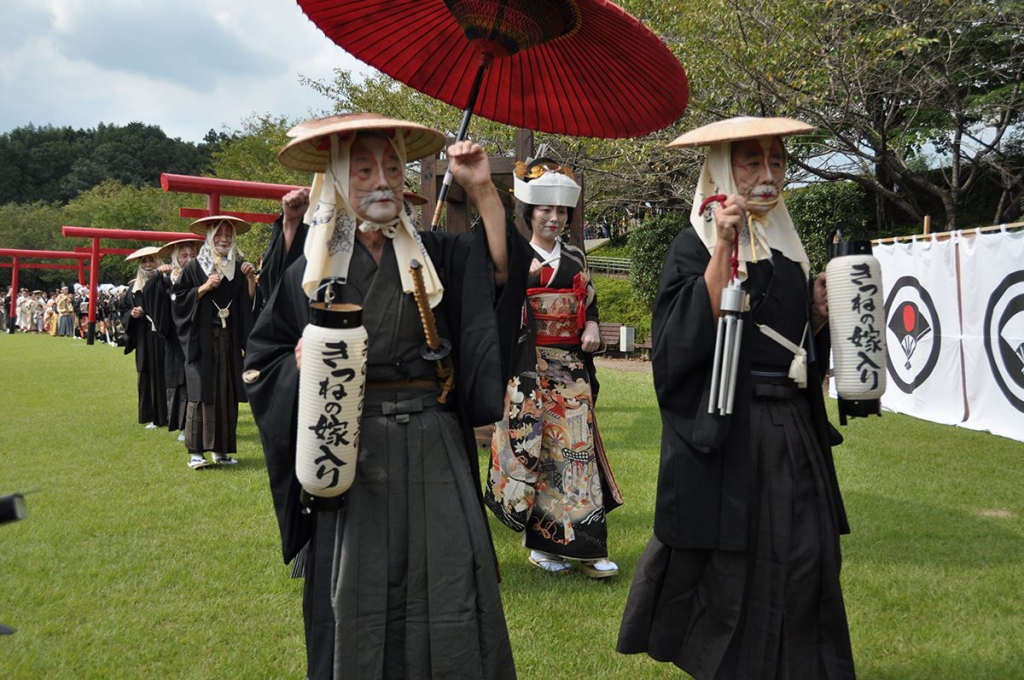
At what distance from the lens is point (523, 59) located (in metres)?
3.25

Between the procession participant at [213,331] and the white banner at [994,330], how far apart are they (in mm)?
8476

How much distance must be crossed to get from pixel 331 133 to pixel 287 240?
2.26 feet

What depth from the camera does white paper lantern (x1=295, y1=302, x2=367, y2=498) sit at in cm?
239

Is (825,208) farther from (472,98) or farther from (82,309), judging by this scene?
(82,309)

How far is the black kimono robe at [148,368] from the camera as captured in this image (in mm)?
11281

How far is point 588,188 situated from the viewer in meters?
20.0

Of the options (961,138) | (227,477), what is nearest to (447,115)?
(961,138)

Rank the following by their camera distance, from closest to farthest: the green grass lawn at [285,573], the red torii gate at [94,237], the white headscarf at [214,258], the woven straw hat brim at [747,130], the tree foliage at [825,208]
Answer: the woven straw hat brim at [747,130] < the green grass lawn at [285,573] < the white headscarf at [214,258] < the tree foliage at [825,208] < the red torii gate at [94,237]

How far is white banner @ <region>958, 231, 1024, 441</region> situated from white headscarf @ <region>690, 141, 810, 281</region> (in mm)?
7172

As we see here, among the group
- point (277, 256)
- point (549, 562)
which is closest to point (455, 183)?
point (549, 562)

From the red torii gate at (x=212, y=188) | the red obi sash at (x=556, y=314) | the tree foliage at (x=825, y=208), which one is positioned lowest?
the red obi sash at (x=556, y=314)

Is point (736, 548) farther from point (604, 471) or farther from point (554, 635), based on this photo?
point (604, 471)

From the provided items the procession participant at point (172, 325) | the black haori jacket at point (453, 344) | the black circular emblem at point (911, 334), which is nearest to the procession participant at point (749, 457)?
the black haori jacket at point (453, 344)

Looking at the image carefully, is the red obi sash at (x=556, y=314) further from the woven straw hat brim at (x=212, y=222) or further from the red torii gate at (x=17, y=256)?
the red torii gate at (x=17, y=256)
